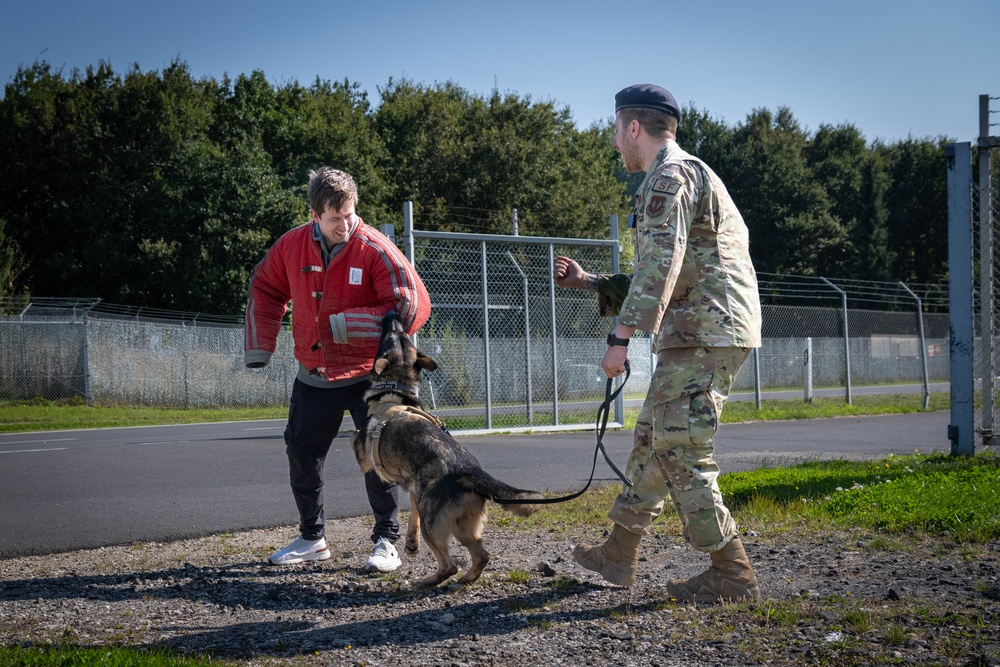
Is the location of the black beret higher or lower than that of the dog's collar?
higher

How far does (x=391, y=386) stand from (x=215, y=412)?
18.5 m

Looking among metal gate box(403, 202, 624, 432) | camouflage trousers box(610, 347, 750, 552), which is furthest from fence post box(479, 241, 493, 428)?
camouflage trousers box(610, 347, 750, 552)

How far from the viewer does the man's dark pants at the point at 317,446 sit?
4973 millimetres

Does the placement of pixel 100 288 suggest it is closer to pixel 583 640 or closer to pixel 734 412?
pixel 734 412

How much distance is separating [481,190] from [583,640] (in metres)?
33.1

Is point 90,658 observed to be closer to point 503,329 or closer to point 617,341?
point 617,341

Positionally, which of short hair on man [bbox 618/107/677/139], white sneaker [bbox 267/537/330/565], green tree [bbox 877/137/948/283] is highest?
green tree [bbox 877/137/948/283]

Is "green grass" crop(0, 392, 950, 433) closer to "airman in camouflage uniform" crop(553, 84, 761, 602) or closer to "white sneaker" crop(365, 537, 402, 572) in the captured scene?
"white sneaker" crop(365, 537, 402, 572)

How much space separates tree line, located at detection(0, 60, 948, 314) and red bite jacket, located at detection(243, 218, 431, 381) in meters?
24.6

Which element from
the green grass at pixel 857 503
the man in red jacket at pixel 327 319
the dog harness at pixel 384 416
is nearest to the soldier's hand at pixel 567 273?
the man in red jacket at pixel 327 319

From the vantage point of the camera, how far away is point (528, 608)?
12.9ft

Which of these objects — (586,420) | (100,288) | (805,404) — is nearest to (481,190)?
(100,288)

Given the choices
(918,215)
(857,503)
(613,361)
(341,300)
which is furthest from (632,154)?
(918,215)

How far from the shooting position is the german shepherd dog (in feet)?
13.8
